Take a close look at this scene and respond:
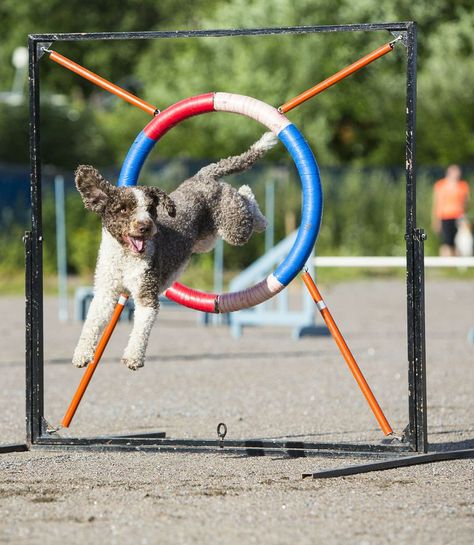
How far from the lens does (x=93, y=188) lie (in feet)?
21.4

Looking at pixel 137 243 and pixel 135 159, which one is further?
pixel 135 159

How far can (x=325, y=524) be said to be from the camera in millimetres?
5605

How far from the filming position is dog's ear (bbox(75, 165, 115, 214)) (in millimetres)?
6492

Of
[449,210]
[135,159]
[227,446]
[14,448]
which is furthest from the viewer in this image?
[449,210]

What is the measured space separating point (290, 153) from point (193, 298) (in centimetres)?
103

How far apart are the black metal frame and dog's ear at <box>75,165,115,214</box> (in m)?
0.99

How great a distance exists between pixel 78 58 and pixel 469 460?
1882 inches

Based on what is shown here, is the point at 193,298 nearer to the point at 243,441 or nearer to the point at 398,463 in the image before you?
the point at 243,441

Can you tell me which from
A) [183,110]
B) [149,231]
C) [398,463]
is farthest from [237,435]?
[149,231]

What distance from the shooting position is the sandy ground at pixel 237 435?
18.3 feet

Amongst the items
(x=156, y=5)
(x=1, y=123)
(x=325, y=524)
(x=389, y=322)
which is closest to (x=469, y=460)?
(x=325, y=524)

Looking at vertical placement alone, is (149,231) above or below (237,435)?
above

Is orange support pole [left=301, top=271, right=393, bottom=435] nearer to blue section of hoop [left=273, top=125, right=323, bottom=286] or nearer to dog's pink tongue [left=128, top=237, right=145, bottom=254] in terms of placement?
blue section of hoop [left=273, top=125, right=323, bottom=286]

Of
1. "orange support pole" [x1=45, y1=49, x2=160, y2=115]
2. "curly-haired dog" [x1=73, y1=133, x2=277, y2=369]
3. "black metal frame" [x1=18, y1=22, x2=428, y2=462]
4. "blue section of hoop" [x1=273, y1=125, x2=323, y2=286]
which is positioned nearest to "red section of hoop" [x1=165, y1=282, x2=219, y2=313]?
"curly-haired dog" [x1=73, y1=133, x2=277, y2=369]
